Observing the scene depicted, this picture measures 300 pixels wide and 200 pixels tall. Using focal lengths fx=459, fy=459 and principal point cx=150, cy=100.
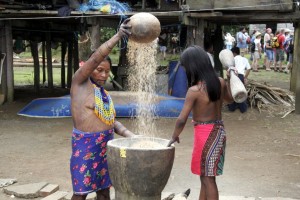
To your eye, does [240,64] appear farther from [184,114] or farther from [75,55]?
[75,55]

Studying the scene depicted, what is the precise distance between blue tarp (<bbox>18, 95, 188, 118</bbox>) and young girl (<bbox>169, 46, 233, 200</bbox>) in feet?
18.1

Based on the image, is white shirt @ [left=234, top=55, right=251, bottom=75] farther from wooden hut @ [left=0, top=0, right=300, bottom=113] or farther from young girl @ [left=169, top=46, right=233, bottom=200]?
young girl @ [left=169, top=46, right=233, bottom=200]

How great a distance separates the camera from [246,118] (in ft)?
31.1

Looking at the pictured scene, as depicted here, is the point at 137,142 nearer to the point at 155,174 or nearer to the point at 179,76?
the point at 155,174

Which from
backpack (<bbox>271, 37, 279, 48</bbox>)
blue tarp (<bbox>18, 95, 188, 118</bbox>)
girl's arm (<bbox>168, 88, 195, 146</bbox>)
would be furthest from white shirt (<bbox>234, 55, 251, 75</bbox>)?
backpack (<bbox>271, 37, 279, 48</bbox>)

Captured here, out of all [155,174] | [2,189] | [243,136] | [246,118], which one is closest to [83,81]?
[155,174]

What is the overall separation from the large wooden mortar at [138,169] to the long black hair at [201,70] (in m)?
0.55

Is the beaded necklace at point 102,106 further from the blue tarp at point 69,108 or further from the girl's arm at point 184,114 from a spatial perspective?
the blue tarp at point 69,108

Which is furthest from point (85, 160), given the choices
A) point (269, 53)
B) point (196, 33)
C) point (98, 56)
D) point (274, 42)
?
point (269, 53)

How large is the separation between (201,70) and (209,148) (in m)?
0.61

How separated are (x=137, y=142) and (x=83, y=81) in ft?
2.51

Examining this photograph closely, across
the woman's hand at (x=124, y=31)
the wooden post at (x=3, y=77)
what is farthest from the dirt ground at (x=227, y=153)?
the woman's hand at (x=124, y=31)

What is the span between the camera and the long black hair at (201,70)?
3545 mm

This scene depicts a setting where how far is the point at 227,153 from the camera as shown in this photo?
21.7 ft
